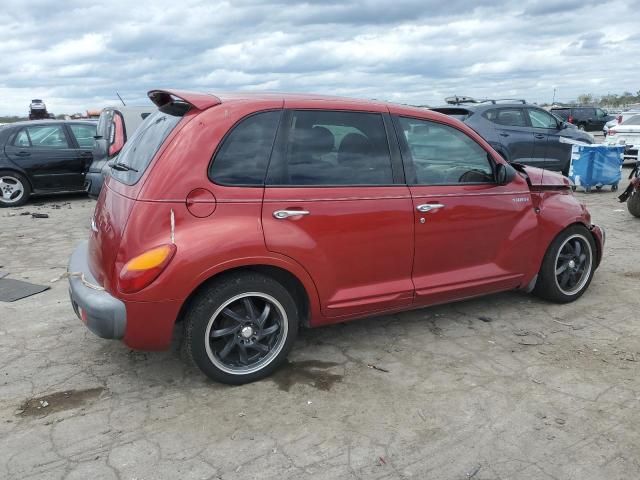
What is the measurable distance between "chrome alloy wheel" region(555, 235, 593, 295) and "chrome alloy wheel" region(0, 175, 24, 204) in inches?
378

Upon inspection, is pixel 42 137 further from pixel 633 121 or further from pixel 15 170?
pixel 633 121

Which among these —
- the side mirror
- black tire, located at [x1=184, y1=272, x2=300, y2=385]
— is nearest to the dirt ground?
black tire, located at [x1=184, y1=272, x2=300, y2=385]

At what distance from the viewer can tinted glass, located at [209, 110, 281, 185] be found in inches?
129

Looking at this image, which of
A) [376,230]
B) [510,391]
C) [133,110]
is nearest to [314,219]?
[376,230]

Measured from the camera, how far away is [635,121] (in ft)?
48.9

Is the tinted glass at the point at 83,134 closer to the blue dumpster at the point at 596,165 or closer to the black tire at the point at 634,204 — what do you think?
the black tire at the point at 634,204

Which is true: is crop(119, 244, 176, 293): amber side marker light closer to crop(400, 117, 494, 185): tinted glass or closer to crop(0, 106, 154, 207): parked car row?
crop(400, 117, 494, 185): tinted glass

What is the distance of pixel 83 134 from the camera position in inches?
422

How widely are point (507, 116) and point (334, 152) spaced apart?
30.0 feet

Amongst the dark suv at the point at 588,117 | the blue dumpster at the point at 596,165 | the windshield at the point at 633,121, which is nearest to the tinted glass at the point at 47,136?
the blue dumpster at the point at 596,165

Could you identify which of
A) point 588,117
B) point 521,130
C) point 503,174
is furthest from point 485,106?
point 588,117

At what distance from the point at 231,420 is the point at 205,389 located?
41cm

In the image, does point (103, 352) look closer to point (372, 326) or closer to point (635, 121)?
point (372, 326)

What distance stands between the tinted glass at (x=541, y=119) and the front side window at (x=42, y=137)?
9.63 m
